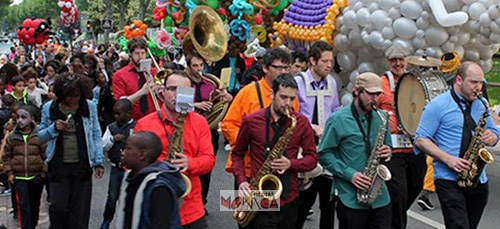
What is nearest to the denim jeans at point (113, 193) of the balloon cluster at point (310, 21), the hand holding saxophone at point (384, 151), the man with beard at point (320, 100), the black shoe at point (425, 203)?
the man with beard at point (320, 100)

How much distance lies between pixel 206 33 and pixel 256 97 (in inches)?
104

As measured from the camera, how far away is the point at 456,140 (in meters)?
5.01

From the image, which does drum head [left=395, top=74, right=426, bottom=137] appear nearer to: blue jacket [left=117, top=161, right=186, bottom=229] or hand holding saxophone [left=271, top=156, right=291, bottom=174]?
hand holding saxophone [left=271, top=156, right=291, bottom=174]

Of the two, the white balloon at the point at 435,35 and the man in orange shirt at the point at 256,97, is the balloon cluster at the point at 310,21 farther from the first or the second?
the man in orange shirt at the point at 256,97

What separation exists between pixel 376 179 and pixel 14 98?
5.27 metres

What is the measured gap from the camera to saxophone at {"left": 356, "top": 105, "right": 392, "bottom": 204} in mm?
4613

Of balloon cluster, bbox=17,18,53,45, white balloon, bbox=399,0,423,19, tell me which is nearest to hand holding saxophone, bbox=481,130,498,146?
white balloon, bbox=399,0,423,19

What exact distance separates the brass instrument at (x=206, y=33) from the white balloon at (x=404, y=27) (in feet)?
8.90

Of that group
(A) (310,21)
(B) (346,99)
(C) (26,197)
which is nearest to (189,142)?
(C) (26,197)

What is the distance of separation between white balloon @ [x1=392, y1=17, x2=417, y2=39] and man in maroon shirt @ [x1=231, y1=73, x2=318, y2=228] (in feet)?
15.0

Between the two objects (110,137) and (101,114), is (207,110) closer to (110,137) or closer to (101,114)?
(110,137)

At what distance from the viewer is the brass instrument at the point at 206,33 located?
743 centimetres

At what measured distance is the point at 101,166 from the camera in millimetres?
5609

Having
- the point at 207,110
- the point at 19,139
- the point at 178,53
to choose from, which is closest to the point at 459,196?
the point at 207,110
